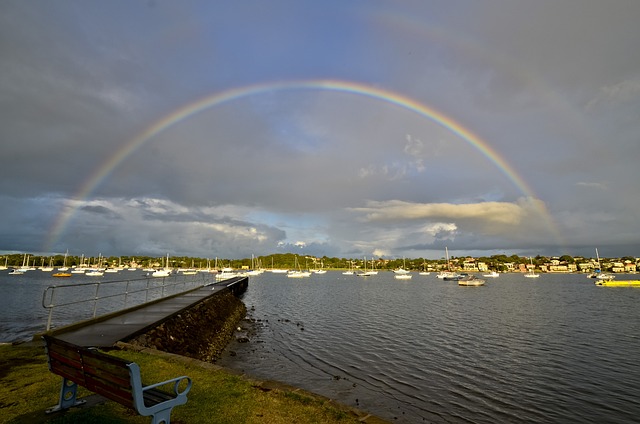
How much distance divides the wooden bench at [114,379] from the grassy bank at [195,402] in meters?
0.70

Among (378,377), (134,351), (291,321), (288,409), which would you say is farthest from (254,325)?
(288,409)

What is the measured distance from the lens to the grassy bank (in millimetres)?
6445

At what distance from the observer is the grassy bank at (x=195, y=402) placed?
21.1 feet

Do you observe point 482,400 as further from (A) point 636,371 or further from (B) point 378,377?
(A) point 636,371

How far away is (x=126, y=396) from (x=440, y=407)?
466 inches

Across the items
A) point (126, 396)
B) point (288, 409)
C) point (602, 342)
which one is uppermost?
point (126, 396)

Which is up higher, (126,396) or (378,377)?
(126,396)

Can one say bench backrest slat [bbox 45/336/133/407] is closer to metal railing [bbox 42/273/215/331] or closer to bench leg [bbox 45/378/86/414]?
bench leg [bbox 45/378/86/414]

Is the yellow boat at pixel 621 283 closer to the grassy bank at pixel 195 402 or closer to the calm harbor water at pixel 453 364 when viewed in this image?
the calm harbor water at pixel 453 364

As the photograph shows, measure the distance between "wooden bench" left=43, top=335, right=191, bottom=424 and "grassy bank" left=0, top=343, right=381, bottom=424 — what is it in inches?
27.5

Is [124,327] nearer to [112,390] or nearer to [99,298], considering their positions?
[99,298]

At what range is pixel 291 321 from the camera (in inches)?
1318

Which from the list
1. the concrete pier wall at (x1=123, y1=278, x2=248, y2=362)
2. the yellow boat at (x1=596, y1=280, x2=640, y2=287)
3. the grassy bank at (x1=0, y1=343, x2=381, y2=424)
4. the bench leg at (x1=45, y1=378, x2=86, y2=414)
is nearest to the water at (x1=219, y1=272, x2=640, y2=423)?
the concrete pier wall at (x1=123, y1=278, x2=248, y2=362)

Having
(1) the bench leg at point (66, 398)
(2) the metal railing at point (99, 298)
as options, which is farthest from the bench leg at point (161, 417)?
(2) the metal railing at point (99, 298)
